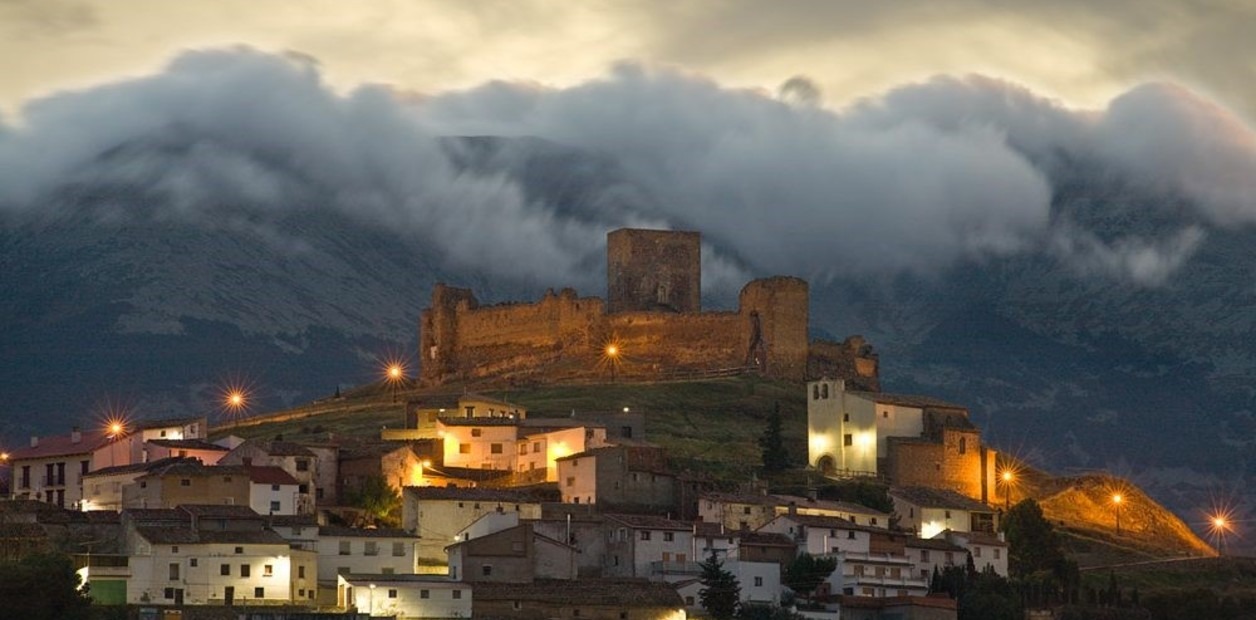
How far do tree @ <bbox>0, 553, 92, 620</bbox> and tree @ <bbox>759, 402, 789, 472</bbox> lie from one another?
34.9m

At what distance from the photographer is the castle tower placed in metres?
133

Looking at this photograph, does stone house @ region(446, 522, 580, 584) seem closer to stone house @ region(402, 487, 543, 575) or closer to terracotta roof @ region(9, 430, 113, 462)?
stone house @ region(402, 487, 543, 575)

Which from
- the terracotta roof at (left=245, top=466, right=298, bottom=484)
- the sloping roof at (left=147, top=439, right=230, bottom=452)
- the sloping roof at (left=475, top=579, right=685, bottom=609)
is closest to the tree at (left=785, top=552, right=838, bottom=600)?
the sloping roof at (left=475, top=579, right=685, bottom=609)

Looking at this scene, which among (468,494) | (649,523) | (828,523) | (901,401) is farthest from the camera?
(901,401)

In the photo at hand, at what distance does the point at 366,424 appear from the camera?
110m

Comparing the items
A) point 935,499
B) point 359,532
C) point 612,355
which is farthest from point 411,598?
point 612,355

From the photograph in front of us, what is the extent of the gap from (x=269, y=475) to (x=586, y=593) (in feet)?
48.1

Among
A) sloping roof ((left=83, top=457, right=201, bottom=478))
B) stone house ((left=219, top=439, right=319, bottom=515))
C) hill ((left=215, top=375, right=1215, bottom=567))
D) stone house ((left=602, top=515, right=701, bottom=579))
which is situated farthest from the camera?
hill ((left=215, top=375, right=1215, bottom=567))

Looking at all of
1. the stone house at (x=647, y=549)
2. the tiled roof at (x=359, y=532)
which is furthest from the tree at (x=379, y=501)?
the stone house at (x=647, y=549)

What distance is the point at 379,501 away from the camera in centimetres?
8494

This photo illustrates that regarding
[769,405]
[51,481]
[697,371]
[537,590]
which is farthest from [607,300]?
[537,590]

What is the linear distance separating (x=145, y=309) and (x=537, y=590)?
125580 millimetres

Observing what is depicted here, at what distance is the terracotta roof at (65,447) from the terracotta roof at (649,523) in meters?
21.7

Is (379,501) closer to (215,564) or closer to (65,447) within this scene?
(215,564)
